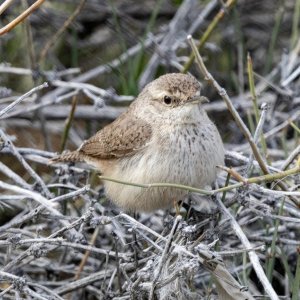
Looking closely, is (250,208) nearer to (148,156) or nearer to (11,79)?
(148,156)

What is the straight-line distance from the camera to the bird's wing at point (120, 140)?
5094 mm

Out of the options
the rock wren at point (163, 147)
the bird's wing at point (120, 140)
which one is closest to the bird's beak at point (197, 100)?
the rock wren at point (163, 147)

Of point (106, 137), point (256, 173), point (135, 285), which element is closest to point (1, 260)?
point (106, 137)

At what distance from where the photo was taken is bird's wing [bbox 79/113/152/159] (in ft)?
16.7

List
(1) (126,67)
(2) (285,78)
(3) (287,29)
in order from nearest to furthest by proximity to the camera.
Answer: (2) (285,78), (1) (126,67), (3) (287,29)

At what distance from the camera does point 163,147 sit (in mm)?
4855

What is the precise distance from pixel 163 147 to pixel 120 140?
49 cm

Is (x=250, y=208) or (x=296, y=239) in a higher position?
(x=250, y=208)

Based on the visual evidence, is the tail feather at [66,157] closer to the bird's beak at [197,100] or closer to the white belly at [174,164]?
the white belly at [174,164]

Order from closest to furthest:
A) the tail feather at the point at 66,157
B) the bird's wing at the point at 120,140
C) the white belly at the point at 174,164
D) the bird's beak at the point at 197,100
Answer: the white belly at the point at 174,164 < the bird's beak at the point at 197,100 < the bird's wing at the point at 120,140 < the tail feather at the point at 66,157

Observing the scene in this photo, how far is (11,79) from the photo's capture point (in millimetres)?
7230

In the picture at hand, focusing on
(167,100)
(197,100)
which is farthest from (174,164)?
(167,100)

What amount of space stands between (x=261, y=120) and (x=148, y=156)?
775 mm

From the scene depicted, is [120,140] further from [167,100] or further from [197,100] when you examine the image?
[197,100]
